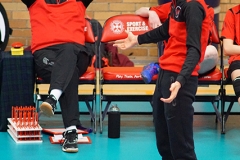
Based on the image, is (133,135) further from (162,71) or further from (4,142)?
(162,71)

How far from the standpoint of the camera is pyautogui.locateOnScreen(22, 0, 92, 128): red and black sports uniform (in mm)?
4539

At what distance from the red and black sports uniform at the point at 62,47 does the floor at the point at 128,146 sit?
300 millimetres

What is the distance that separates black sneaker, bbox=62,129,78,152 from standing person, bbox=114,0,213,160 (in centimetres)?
151

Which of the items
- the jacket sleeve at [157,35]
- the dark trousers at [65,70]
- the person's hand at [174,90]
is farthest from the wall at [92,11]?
the person's hand at [174,90]

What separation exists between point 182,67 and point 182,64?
0.14 m

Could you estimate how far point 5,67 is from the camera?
504 cm

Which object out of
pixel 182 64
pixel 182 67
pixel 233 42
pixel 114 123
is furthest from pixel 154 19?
pixel 182 67

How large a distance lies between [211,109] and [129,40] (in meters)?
3.23

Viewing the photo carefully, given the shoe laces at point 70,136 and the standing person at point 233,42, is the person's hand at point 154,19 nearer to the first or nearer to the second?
the standing person at point 233,42

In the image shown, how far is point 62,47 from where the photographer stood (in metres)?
4.82

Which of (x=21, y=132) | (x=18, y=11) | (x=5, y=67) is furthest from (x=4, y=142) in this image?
(x=18, y=11)

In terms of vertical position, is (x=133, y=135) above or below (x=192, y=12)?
below

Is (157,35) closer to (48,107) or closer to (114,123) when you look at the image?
(48,107)

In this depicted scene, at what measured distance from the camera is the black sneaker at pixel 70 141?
436cm
